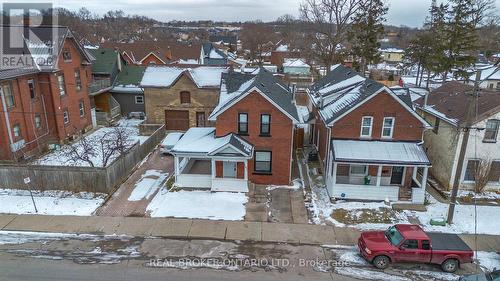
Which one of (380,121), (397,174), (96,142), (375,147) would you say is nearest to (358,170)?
(375,147)

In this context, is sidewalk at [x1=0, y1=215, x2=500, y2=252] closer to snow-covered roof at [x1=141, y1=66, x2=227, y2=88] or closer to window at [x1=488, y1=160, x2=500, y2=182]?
window at [x1=488, y1=160, x2=500, y2=182]

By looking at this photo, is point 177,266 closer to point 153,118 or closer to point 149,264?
point 149,264

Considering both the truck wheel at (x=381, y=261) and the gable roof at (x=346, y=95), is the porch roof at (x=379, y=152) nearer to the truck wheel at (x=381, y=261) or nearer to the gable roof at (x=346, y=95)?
the gable roof at (x=346, y=95)

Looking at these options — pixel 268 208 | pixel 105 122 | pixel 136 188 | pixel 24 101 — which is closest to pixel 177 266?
pixel 268 208

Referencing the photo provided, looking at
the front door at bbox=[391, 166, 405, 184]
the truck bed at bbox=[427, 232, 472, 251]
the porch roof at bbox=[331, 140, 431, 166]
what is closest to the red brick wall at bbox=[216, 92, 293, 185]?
the porch roof at bbox=[331, 140, 431, 166]

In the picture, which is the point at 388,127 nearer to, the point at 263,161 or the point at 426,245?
the point at 263,161

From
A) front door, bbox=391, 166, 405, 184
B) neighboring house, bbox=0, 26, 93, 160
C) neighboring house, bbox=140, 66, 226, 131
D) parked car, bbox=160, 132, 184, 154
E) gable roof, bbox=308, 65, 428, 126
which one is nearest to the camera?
gable roof, bbox=308, 65, 428, 126

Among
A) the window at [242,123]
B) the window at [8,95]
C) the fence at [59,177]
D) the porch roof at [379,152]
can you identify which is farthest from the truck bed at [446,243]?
the window at [8,95]

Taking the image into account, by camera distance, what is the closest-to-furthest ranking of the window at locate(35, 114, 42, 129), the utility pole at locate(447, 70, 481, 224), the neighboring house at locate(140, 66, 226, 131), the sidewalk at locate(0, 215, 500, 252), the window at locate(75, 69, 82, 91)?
the utility pole at locate(447, 70, 481, 224) → the sidewalk at locate(0, 215, 500, 252) → the window at locate(35, 114, 42, 129) → the window at locate(75, 69, 82, 91) → the neighboring house at locate(140, 66, 226, 131)
